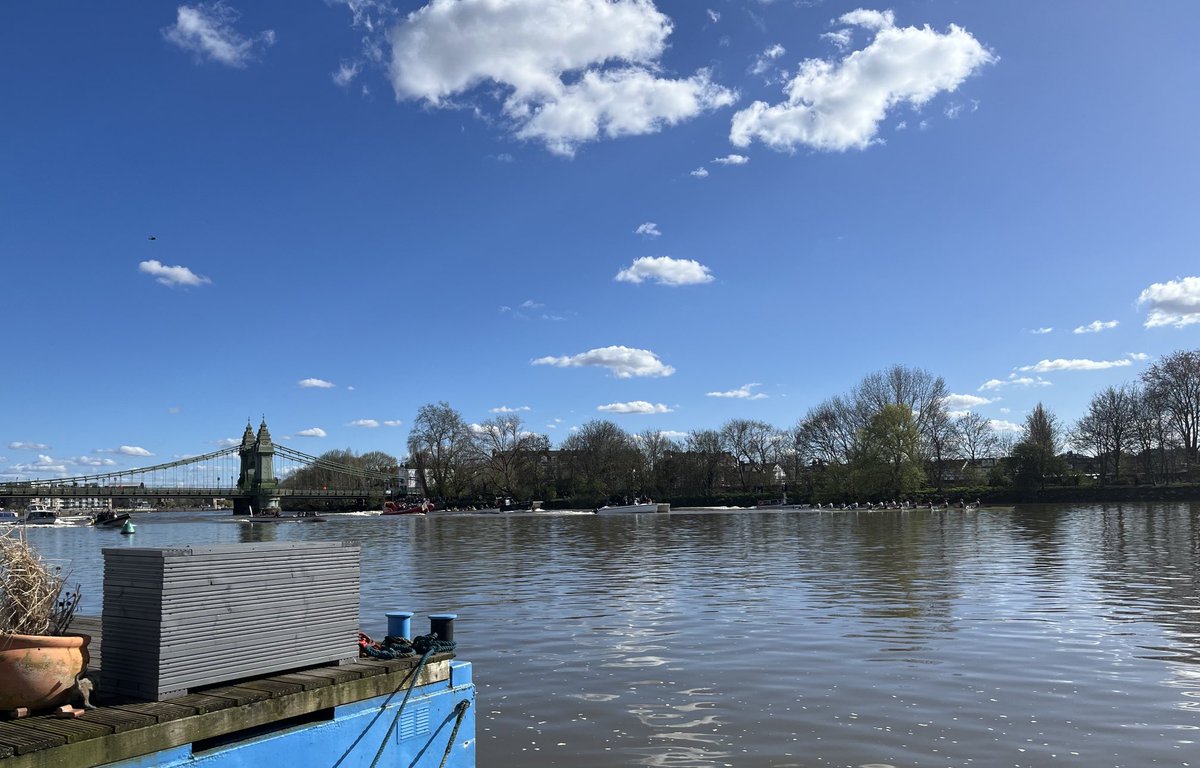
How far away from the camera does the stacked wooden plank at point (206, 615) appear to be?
6539 millimetres

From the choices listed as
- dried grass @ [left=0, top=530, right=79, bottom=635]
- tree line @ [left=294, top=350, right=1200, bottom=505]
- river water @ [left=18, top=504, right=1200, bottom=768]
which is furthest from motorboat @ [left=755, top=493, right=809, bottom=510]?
dried grass @ [left=0, top=530, right=79, bottom=635]

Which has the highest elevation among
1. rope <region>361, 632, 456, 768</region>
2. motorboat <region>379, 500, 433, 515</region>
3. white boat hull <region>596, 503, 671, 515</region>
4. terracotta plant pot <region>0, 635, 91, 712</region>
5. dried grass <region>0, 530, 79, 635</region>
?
dried grass <region>0, 530, 79, 635</region>

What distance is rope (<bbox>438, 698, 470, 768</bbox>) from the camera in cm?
818

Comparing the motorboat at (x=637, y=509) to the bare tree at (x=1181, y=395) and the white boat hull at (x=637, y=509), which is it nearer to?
the white boat hull at (x=637, y=509)

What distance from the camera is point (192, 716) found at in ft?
20.4

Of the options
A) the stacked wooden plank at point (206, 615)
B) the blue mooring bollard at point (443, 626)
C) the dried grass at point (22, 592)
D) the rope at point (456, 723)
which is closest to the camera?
the dried grass at point (22, 592)

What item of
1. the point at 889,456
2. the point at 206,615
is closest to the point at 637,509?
the point at 889,456

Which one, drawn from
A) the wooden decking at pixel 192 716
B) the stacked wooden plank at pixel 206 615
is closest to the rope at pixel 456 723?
the wooden decking at pixel 192 716

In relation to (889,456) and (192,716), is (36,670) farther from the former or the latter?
(889,456)

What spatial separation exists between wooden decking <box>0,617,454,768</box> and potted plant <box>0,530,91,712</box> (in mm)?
192

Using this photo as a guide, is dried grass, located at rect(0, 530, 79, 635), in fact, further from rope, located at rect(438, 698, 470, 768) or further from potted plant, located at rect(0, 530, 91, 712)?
rope, located at rect(438, 698, 470, 768)

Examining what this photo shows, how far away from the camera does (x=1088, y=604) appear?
1967 cm

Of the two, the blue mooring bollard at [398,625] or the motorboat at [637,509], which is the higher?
the blue mooring bollard at [398,625]

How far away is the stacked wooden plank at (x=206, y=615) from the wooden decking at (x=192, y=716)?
14 cm
